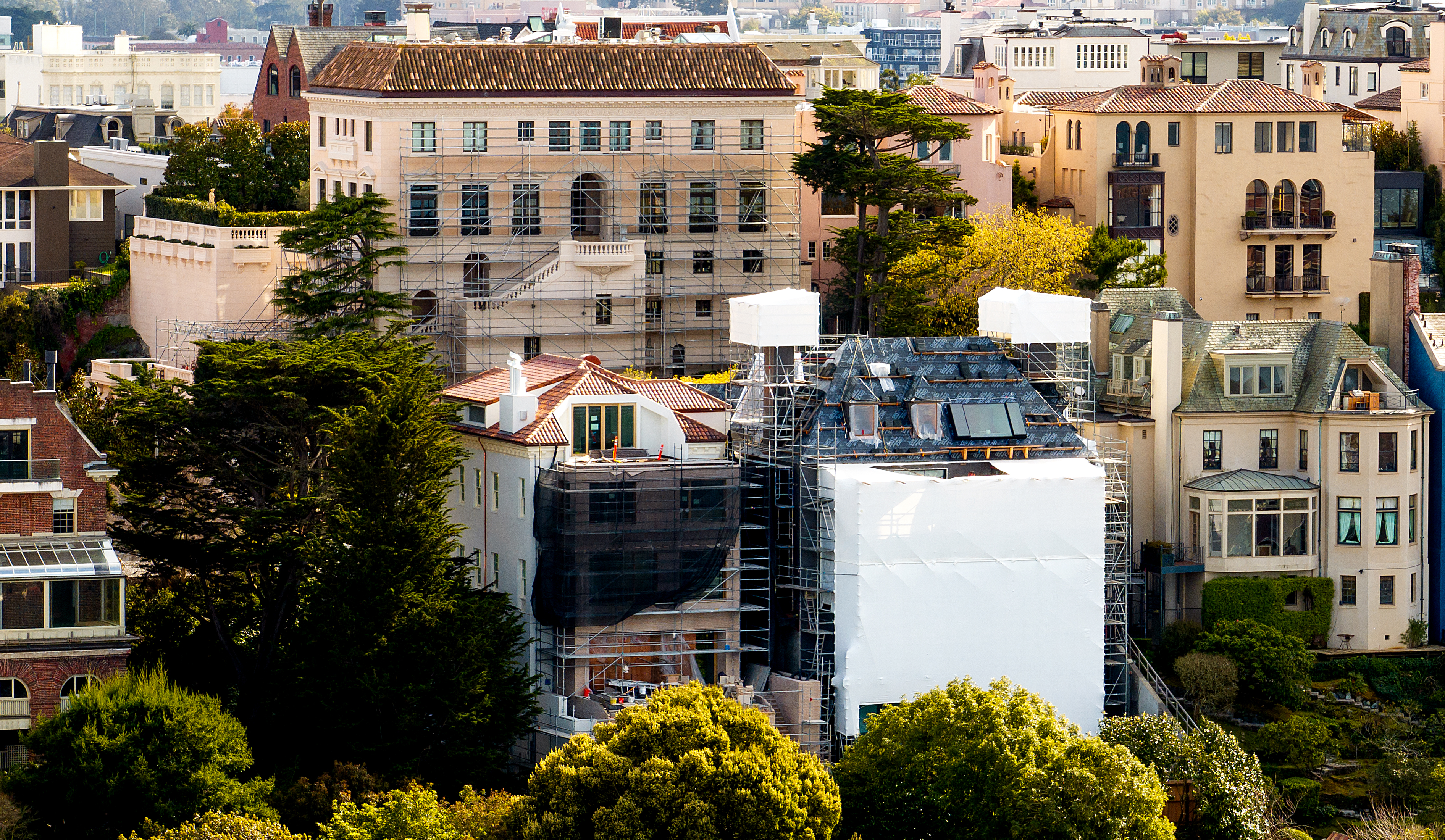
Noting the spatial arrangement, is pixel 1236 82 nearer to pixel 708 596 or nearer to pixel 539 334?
pixel 539 334

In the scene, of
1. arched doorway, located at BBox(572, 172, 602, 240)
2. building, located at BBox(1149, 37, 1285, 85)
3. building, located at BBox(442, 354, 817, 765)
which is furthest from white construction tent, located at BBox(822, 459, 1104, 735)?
building, located at BBox(1149, 37, 1285, 85)

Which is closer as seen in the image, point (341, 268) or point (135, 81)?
point (341, 268)

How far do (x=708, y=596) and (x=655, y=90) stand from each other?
112 feet

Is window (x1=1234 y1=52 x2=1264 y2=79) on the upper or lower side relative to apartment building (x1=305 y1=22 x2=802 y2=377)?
upper

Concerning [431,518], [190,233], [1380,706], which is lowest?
[1380,706]

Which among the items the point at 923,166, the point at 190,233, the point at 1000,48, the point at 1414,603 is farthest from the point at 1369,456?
the point at 1000,48

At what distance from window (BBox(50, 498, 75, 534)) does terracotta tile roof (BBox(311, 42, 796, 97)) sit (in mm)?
31857

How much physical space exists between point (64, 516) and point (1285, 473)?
124 ft

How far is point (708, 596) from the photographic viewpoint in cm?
8156

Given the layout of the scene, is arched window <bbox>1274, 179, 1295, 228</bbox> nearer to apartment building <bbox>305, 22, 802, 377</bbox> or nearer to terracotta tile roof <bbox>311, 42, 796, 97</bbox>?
apartment building <bbox>305, 22, 802, 377</bbox>

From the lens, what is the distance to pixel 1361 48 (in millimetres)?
175125

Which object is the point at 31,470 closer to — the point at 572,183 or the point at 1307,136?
the point at 572,183

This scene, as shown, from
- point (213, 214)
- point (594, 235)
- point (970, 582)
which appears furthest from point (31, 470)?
point (213, 214)

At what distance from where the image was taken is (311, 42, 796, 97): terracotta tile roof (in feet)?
356
